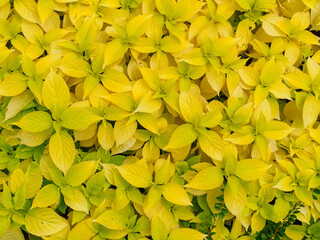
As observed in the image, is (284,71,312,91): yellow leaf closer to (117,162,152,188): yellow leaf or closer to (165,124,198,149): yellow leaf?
(165,124,198,149): yellow leaf

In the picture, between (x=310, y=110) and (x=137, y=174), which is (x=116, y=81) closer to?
(x=137, y=174)

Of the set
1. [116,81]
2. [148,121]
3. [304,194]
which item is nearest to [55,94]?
[116,81]

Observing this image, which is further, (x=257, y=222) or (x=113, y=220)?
(x=257, y=222)

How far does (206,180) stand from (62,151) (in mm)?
609

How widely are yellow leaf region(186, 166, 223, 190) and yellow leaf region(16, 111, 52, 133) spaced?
2.08 feet

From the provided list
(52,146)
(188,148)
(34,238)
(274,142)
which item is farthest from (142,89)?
(34,238)

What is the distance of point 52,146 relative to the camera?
1.61 meters

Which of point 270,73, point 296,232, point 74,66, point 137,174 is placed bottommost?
point 296,232

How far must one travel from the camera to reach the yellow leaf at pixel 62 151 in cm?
160

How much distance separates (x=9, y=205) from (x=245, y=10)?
139 centimetres

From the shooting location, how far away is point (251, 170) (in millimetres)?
1726

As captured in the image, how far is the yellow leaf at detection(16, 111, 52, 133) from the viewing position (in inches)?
62.6

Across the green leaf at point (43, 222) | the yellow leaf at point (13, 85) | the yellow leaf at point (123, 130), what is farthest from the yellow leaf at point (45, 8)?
the green leaf at point (43, 222)

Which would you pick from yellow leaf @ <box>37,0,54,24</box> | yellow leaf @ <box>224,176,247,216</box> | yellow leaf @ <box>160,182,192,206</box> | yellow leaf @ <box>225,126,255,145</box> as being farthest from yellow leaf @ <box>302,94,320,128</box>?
yellow leaf @ <box>37,0,54,24</box>
